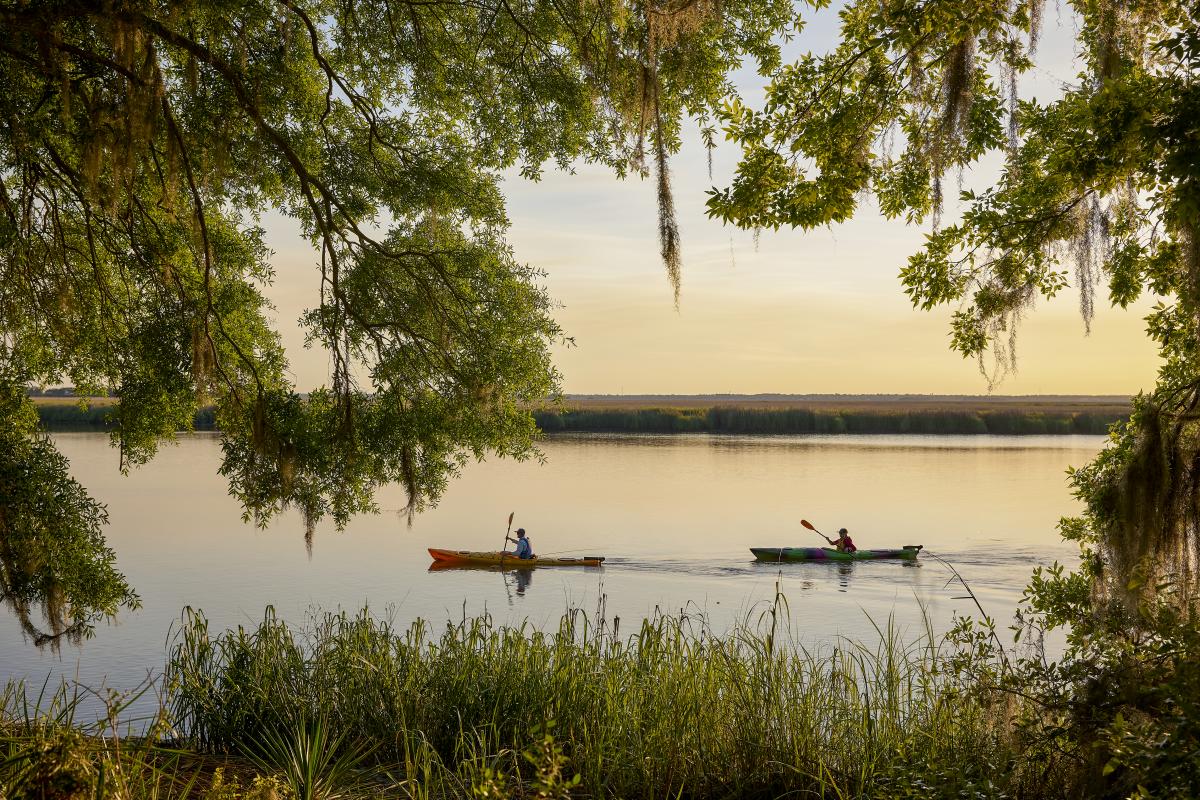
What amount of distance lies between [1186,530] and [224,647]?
5652 millimetres


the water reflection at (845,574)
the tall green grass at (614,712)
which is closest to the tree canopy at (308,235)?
the tall green grass at (614,712)

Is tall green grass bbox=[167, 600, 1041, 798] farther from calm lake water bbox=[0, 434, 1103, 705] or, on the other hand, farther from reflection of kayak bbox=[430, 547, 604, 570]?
reflection of kayak bbox=[430, 547, 604, 570]

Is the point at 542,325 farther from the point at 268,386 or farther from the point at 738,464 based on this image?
the point at 738,464

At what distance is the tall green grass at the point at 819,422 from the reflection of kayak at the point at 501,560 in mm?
33319

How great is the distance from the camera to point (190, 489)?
33188 mm

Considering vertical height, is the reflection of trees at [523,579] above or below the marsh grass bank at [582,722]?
below

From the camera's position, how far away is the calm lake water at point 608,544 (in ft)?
52.5

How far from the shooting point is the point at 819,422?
195 feet

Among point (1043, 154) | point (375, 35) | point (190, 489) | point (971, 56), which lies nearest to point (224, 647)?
point (375, 35)

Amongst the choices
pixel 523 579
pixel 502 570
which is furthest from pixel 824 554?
pixel 502 570

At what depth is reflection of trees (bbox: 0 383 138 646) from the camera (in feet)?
23.2

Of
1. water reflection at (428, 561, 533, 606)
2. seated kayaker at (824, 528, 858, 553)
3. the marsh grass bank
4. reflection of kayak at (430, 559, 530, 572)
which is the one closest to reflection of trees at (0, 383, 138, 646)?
the marsh grass bank

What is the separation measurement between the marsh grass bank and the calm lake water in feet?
4.40

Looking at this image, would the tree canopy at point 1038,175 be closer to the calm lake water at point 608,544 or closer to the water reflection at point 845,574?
the calm lake water at point 608,544
